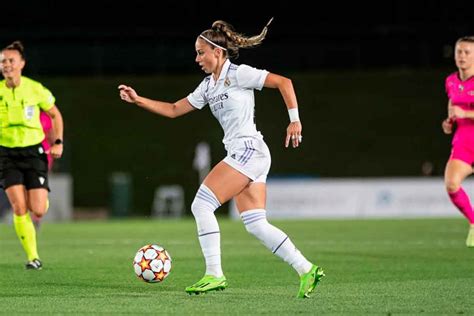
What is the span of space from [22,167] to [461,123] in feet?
15.7

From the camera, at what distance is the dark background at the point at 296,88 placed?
3275 centimetres

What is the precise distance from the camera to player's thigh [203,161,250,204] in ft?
26.8

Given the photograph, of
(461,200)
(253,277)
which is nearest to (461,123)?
(461,200)

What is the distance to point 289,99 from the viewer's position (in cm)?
795

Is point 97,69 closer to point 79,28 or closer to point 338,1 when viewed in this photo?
point 79,28

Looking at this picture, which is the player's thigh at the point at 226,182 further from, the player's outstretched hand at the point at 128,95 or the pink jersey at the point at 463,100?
the pink jersey at the point at 463,100

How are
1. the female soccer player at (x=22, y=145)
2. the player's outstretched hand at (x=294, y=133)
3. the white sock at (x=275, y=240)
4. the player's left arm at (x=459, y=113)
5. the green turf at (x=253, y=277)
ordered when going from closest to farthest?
1. the green turf at (x=253, y=277)
2. the player's outstretched hand at (x=294, y=133)
3. the white sock at (x=275, y=240)
4. the female soccer player at (x=22, y=145)
5. the player's left arm at (x=459, y=113)

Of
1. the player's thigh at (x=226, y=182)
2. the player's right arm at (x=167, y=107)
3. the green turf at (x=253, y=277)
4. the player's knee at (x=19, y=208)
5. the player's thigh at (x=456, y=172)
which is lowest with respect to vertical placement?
the green turf at (x=253, y=277)

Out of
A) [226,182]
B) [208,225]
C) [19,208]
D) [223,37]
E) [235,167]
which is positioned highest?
[223,37]

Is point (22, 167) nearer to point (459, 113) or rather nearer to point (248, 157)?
point (248, 157)

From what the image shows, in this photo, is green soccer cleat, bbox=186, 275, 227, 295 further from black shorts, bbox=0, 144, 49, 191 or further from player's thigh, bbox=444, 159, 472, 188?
player's thigh, bbox=444, 159, 472, 188

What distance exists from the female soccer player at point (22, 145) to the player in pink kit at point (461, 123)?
4240 mm

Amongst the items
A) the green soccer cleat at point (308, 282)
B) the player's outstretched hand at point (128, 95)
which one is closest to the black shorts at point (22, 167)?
the player's outstretched hand at point (128, 95)

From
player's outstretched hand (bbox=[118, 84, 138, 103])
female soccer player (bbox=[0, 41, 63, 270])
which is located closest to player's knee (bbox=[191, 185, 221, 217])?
player's outstretched hand (bbox=[118, 84, 138, 103])
